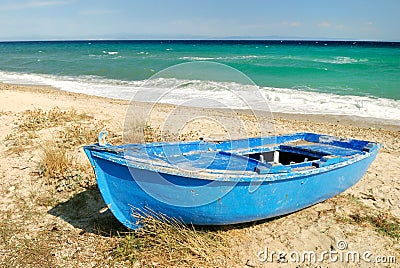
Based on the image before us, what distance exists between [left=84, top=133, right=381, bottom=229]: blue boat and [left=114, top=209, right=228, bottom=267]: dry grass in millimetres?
125

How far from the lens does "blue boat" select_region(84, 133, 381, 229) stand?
419cm

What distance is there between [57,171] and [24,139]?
2.47 meters

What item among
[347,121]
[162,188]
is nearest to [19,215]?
[162,188]

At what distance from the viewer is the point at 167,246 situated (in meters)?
4.41

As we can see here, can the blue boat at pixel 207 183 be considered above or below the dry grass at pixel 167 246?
above

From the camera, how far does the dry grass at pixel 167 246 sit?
429 cm

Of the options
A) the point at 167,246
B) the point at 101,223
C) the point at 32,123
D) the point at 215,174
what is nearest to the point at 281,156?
the point at 215,174

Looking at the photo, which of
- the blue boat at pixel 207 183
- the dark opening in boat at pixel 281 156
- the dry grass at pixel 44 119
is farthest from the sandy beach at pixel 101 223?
the dark opening in boat at pixel 281 156

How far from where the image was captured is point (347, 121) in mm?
12211

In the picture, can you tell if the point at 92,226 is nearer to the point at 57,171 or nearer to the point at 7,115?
the point at 57,171

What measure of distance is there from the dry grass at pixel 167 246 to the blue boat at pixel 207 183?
0.13 m

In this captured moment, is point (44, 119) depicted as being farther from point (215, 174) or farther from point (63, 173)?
point (215, 174)

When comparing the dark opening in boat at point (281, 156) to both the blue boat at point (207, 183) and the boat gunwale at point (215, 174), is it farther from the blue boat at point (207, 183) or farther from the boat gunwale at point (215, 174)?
the boat gunwale at point (215, 174)

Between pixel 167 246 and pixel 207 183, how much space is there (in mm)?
968
